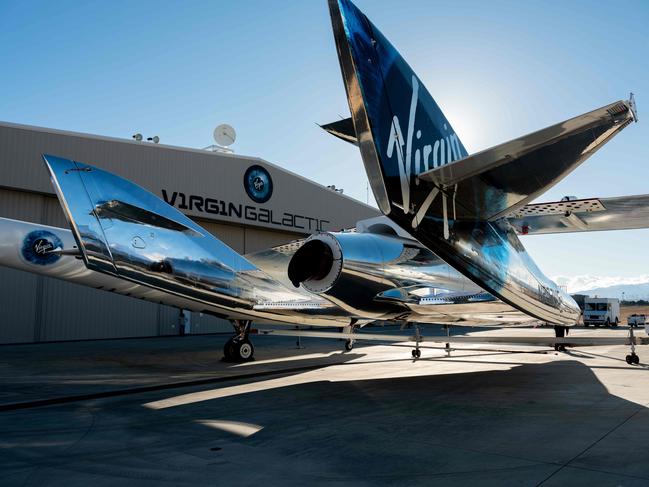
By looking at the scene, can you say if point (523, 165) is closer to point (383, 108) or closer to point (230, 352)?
point (383, 108)

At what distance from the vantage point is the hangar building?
2044cm

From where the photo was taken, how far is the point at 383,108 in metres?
5.89

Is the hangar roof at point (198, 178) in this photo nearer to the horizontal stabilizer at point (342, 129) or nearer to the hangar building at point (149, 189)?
the hangar building at point (149, 189)

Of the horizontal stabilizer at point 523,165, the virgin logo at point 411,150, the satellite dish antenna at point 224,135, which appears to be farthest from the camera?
the satellite dish antenna at point 224,135

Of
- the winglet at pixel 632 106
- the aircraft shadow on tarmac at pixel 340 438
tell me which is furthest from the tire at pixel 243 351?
the winglet at pixel 632 106

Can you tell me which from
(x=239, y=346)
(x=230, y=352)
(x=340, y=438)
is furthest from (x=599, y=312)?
(x=340, y=438)

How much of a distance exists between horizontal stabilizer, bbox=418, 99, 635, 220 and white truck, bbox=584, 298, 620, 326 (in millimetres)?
38201

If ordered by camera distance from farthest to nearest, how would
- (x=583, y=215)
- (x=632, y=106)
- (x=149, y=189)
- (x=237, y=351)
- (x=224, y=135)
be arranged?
(x=224, y=135)
(x=149, y=189)
(x=237, y=351)
(x=583, y=215)
(x=632, y=106)

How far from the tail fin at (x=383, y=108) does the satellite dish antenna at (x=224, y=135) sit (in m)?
22.2

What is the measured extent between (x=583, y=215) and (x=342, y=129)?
191 inches

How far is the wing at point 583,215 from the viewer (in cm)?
745

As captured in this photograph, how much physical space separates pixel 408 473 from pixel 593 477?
4.58 feet

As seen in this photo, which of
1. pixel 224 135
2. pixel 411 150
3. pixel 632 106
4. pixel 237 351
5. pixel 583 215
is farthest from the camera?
pixel 224 135

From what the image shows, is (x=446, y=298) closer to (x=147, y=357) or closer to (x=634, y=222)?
(x=634, y=222)
